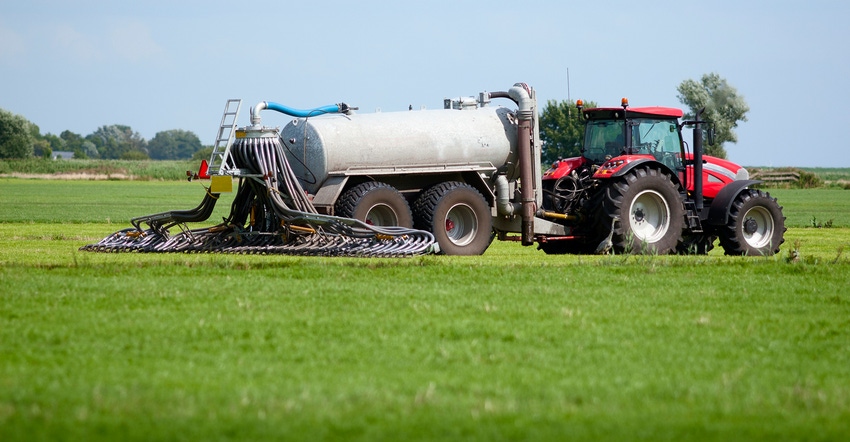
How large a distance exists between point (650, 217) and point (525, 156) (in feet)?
7.59

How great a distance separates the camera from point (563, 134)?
3928 centimetres

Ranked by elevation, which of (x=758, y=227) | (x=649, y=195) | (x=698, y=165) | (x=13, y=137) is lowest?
(x=758, y=227)

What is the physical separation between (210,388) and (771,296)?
22.7 feet

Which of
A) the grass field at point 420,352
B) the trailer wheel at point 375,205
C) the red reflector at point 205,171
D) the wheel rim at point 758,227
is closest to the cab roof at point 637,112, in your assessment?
the wheel rim at point 758,227

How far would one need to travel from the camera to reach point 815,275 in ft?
46.2

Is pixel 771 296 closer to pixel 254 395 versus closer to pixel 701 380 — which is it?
pixel 701 380

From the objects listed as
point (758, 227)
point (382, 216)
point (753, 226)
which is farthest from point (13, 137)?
point (753, 226)

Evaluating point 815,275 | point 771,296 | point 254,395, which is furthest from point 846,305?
point 254,395

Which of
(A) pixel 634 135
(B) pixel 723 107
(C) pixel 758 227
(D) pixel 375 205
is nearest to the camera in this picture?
(D) pixel 375 205

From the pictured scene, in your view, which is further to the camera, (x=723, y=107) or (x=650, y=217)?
(x=723, y=107)

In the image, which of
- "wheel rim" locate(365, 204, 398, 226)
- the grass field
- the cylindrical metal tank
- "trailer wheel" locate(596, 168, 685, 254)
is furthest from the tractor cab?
the grass field

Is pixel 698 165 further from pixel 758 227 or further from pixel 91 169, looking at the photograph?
pixel 91 169

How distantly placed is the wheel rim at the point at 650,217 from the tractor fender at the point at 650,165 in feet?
1.59

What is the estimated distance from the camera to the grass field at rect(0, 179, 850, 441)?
6133 mm
